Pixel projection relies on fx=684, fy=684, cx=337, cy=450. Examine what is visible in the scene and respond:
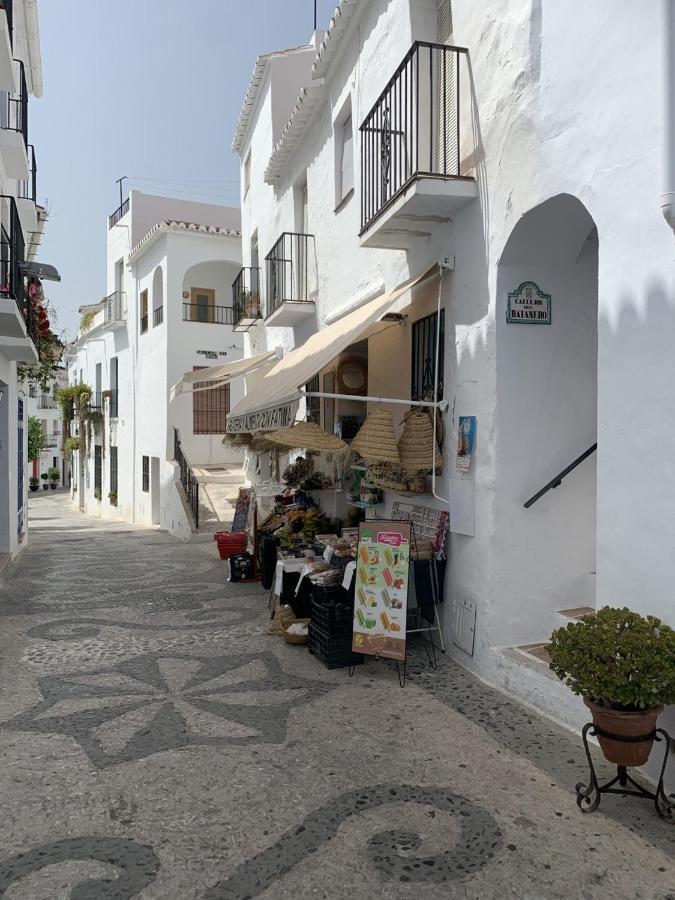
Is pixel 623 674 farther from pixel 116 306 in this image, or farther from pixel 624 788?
pixel 116 306

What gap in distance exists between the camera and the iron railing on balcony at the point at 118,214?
27.7 metres

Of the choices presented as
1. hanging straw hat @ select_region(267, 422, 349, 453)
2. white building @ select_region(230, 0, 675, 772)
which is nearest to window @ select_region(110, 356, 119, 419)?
white building @ select_region(230, 0, 675, 772)

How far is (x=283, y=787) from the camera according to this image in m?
4.31

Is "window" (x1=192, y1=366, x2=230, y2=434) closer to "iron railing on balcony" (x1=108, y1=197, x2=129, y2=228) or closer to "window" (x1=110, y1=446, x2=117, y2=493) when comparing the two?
"window" (x1=110, y1=446, x2=117, y2=493)

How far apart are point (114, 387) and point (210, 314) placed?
681cm

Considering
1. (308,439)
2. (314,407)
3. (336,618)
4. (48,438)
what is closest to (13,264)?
(314,407)

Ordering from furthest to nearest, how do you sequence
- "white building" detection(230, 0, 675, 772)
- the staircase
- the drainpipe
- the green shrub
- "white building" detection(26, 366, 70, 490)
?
1. "white building" detection(26, 366, 70, 490)
2. the staircase
3. "white building" detection(230, 0, 675, 772)
4. the drainpipe
5. the green shrub

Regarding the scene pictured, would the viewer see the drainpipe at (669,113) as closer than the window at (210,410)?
Yes

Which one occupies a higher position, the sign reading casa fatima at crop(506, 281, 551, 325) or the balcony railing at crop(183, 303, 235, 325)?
the balcony railing at crop(183, 303, 235, 325)

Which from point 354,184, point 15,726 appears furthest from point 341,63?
point 15,726

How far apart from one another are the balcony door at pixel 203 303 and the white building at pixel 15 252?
7538 mm

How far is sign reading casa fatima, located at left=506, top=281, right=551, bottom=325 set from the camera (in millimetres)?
6137

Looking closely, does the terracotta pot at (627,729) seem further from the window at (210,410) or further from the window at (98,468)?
the window at (98,468)

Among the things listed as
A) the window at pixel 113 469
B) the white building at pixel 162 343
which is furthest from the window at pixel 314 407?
the window at pixel 113 469
